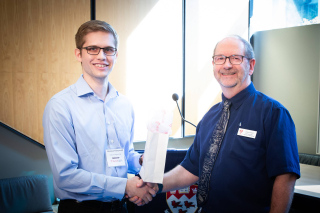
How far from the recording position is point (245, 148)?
55.9 inches

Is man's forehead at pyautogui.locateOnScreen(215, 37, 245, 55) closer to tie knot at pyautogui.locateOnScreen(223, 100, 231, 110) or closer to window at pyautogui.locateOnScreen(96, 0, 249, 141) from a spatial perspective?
tie knot at pyautogui.locateOnScreen(223, 100, 231, 110)

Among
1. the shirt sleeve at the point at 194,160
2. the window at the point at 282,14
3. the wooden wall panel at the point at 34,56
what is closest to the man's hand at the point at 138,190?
the shirt sleeve at the point at 194,160

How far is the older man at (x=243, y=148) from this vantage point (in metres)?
1.29

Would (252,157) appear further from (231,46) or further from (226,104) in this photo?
(231,46)

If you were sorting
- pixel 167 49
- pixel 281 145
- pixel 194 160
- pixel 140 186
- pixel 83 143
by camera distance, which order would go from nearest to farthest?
pixel 281 145
pixel 83 143
pixel 140 186
pixel 194 160
pixel 167 49

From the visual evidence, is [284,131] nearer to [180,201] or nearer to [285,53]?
[180,201]

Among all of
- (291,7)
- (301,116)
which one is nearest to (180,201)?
(301,116)

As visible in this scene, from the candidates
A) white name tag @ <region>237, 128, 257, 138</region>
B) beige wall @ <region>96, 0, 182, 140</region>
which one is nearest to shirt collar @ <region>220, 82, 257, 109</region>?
white name tag @ <region>237, 128, 257, 138</region>

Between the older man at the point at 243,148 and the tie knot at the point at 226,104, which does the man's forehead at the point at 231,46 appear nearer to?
the older man at the point at 243,148

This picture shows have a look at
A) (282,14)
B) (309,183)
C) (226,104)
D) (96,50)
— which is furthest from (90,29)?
(282,14)

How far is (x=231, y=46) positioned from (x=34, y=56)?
8.85ft

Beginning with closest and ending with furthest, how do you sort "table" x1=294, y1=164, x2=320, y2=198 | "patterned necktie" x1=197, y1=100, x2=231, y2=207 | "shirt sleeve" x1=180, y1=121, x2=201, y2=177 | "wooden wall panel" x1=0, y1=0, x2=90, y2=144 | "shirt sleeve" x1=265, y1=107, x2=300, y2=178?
1. "shirt sleeve" x1=265, y1=107, x2=300, y2=178
2. "patterned necktie" x1=197, y1=100, x2=231, y2=207
3. "shirt sleeve" x1=180, y1=121, x2=201, y2=177
4. "table" x1=294, y1=164, x2=320, y2=198
5. "wooden wall panel" x1=0, y1=0, x2=90, y2=144

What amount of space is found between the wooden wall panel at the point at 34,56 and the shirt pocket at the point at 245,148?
263cm

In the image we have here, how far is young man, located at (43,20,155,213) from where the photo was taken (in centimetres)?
146
